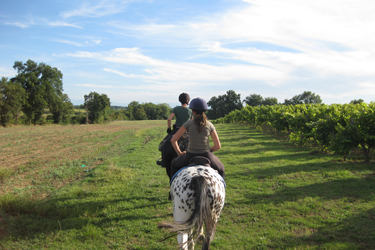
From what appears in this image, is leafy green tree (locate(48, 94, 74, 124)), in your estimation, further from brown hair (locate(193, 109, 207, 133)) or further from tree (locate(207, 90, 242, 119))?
brown hair (locate(193, 109, 207, 133))

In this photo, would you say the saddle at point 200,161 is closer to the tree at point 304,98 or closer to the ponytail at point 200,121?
the ponytail at point 200,121

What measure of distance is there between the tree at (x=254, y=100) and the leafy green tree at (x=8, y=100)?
82.3 m

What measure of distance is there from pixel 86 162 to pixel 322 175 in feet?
37.1

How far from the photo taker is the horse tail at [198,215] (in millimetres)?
2973

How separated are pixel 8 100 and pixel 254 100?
3360 inches

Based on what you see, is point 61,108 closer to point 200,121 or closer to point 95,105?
point 95,105

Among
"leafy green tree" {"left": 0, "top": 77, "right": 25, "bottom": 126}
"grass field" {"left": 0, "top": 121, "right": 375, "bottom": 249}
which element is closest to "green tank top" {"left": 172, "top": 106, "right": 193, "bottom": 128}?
"grass field" {"left": 0, "top": 121, "right": 375, "bottom": 249}

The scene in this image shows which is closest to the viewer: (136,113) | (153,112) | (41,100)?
(41,100)

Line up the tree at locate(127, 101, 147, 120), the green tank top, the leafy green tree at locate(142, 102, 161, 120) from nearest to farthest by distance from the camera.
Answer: the green tank top → the tree at locate(127, 101, 147, 120) → the leafy green tree at locate(142, 102, 161, 120)

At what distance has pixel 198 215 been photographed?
3.00 metres

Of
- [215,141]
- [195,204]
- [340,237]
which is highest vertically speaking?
[215,141]

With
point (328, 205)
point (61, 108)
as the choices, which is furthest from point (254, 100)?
point (328, 205)

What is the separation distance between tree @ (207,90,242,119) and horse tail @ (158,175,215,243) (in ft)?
324

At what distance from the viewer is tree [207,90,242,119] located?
331 ft
